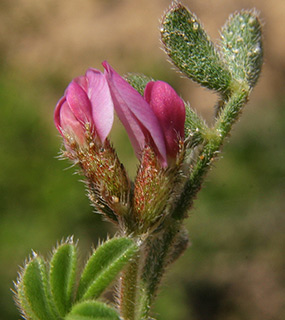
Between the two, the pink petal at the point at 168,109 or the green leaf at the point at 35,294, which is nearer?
the green leaf at the point at 35,294

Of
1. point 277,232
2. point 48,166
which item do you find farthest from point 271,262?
point 48,166

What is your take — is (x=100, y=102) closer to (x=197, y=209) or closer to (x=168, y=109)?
(x=168, y=109)

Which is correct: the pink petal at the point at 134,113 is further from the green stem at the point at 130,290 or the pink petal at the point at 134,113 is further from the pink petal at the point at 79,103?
the green stem at the point at 130,290

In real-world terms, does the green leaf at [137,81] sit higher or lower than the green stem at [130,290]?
higher

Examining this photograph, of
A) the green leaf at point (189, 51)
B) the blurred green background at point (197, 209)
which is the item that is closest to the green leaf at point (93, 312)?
the green leaf at point (189, 51)

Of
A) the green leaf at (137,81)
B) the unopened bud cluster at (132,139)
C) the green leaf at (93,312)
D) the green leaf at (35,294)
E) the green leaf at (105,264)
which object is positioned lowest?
the green leaf at (93,312)

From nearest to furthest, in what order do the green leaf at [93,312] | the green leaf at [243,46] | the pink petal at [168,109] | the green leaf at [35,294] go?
the green leaf at [93,312] < the green leaf at [35,294] < the pink petal at [168,109] < the green leaf at [243,46]

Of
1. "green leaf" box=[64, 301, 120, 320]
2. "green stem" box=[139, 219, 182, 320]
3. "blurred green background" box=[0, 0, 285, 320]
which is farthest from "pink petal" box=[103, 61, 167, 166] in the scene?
"blurred green background" box=[0, 0, 285, 320]

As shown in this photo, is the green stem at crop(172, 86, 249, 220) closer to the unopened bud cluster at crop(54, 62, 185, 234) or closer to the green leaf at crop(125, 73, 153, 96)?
the unopened bud cluster at crop(54, 62, 185, 234)
